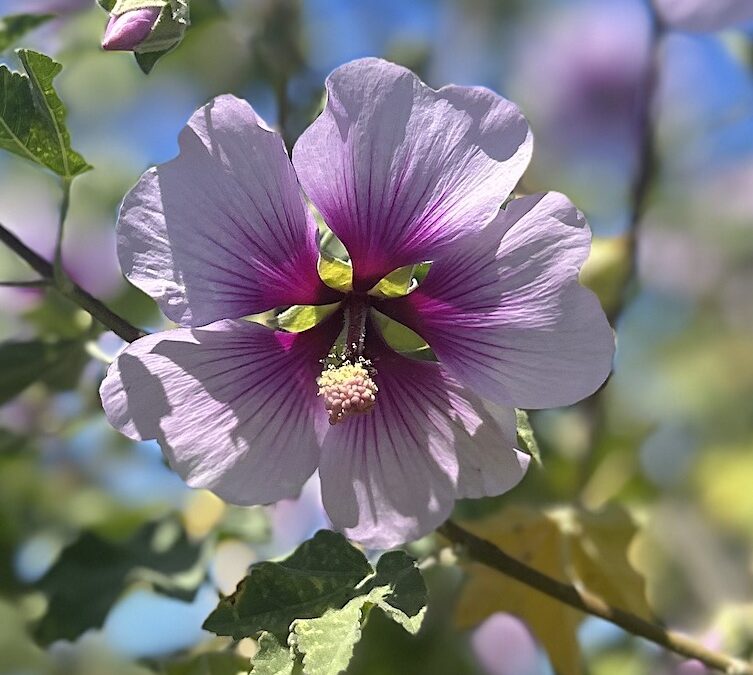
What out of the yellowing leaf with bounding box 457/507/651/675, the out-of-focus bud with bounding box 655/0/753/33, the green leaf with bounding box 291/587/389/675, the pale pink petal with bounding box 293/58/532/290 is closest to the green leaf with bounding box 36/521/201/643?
the yellowing leaf with bounding box 457/507/651/675

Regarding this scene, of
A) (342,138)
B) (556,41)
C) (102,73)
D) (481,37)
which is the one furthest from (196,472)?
(556,41)

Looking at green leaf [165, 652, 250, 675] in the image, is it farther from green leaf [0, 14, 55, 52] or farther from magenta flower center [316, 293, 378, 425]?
green leaf [0, 14, 55, 52]

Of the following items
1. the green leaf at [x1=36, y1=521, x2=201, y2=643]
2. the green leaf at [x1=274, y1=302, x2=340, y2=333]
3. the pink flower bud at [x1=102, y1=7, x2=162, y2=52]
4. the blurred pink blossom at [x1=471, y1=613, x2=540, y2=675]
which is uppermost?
the pink flower bud at [x1=102, y1=7, x2=162, y2=52]

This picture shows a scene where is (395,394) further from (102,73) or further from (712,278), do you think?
(712,278)

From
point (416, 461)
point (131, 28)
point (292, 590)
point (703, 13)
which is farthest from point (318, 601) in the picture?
point (703, 13)

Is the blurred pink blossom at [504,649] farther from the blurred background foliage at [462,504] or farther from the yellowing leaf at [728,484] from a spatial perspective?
the yellowing leaf at [728,484]

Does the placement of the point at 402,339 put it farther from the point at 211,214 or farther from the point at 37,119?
the point at 37,119
